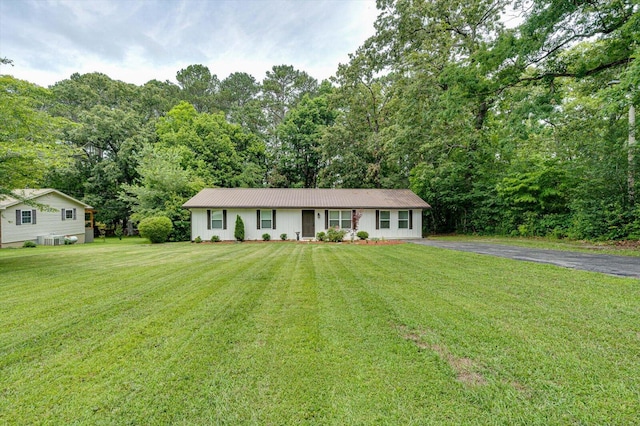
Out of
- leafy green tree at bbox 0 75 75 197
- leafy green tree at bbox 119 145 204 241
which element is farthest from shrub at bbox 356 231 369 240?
leafy green tree at bbox 0 75 75 197

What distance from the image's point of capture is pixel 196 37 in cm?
1662

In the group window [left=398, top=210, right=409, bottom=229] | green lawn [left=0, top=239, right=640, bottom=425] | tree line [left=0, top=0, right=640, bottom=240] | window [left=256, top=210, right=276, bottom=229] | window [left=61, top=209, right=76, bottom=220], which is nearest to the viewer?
green lawn [left=0, top=239, right=640, bottom=425]

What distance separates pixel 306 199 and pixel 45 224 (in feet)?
53.5

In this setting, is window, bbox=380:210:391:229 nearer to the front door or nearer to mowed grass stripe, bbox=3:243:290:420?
the front door

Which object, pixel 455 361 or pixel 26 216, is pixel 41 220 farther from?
pixel 455 361

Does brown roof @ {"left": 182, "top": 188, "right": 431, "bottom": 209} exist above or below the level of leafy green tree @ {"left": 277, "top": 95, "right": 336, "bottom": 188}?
below

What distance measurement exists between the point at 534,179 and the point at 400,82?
8.96 m

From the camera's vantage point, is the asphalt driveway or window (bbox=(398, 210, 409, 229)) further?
window (bbox=(398, 210, 409, 229))

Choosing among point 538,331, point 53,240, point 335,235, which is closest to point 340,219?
point 335,235

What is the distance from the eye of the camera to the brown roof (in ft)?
52.4

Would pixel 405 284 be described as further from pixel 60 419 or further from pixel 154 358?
pixel 60 419

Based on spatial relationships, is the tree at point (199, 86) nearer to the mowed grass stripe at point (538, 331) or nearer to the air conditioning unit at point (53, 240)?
the air conditioning unit at point (53, 240)

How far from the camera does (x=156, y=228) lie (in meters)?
14.9

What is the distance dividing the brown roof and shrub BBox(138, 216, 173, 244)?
142cm
